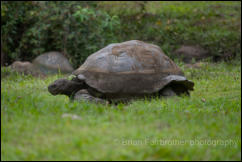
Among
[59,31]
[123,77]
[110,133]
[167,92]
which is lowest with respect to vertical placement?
[167,92]

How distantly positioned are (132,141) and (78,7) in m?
8.38

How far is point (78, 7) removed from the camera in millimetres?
10719

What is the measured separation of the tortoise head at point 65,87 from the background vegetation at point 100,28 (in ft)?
17.5

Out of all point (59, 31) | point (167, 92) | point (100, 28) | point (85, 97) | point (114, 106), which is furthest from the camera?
point (100, 28)

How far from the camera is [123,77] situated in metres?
5.25

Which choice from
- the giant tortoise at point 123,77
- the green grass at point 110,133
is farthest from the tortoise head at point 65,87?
the green grass at point 110,133

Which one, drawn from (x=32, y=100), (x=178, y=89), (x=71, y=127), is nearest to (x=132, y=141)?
(x=71, y=127)

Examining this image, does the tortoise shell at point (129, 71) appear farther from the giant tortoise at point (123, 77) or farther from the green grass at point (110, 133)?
the green grass at point (110, 133)

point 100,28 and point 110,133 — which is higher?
point 110,133

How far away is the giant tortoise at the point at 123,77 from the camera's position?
5.22m

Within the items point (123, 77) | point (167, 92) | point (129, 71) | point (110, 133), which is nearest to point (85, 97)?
point (123, 77)

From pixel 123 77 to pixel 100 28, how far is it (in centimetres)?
625

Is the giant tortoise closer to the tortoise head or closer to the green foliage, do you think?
the tortoise head

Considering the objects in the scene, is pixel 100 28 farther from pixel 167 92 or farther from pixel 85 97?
pixel 85 97
